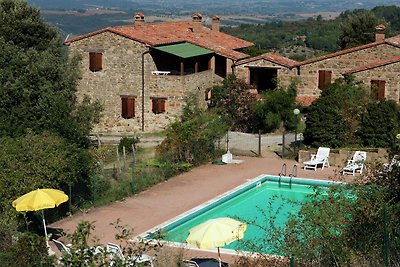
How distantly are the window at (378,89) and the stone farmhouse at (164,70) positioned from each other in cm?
125

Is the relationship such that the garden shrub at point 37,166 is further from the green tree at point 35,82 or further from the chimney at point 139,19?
the chimney at point 139,19

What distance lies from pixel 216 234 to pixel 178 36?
23.9 metres

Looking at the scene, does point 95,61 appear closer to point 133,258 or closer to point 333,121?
point 333,121

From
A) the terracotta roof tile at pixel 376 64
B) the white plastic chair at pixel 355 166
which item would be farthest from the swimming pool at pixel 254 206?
the terracotta roof tile at pixel 376 64

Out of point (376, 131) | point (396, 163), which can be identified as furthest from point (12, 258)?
point (376, 131)

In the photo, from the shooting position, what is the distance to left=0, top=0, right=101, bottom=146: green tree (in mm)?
19875

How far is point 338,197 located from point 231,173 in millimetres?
10749

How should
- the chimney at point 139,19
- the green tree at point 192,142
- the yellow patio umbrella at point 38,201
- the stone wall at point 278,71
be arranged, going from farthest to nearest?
the chimney at point 139,19 → the stone wall at point 278,71 → the green tree at point 192,142 → the yellow patio umbrella at point 38,201

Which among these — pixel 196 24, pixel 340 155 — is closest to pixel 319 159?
pixel 340 155

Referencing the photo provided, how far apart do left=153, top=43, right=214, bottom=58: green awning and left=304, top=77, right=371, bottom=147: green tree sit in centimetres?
821

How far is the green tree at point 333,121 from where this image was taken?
24516 millimetres

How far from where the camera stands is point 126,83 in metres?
33.2

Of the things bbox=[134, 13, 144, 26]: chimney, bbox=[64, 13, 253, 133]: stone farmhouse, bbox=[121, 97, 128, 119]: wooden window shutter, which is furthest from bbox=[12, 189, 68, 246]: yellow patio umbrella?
bbox=[134, 13, 144, 26]: chimney

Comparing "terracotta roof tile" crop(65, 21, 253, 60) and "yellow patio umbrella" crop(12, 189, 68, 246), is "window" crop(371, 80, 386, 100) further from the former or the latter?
"yellow patio umbrella" crop(12, 189, 68, 246)
